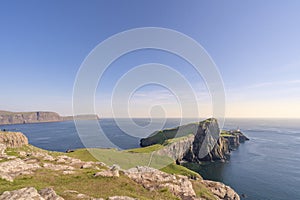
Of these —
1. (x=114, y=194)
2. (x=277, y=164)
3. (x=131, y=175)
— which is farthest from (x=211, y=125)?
(x=114, y=194)

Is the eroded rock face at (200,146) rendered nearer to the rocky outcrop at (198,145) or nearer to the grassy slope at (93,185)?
the rocky outcrop at (198,145)

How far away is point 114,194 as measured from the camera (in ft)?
57.8

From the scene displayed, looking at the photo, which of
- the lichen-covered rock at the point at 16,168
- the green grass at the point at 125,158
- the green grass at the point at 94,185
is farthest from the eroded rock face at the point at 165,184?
the green grass at the point at 125,158

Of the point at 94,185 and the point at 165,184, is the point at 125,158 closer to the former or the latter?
the point at 165,184

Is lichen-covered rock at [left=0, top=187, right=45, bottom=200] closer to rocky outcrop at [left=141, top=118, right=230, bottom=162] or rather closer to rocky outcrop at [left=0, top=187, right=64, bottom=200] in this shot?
rocky outcrop at [left=0, top=187, right=64, bottom=200]

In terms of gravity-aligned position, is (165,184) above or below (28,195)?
below

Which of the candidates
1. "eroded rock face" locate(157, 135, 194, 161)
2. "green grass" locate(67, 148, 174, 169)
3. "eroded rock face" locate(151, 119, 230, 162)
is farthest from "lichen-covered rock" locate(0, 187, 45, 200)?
"eroded rock face" locate(151, 119, 230, 162)

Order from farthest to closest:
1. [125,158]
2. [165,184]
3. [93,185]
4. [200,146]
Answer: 1. [200,146]
2. [125,158]
3. [165,184]
4. [93,185]

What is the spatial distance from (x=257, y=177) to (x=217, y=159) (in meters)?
37.5

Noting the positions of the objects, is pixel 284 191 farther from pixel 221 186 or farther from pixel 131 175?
pixel 131 175

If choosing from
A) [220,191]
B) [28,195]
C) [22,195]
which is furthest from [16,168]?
[220,191]

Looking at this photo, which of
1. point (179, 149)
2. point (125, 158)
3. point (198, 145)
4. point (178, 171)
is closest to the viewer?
point (178, 171)

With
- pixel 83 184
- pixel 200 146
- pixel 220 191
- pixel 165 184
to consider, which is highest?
pixel 83 184

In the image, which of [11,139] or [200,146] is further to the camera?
[200,146]
